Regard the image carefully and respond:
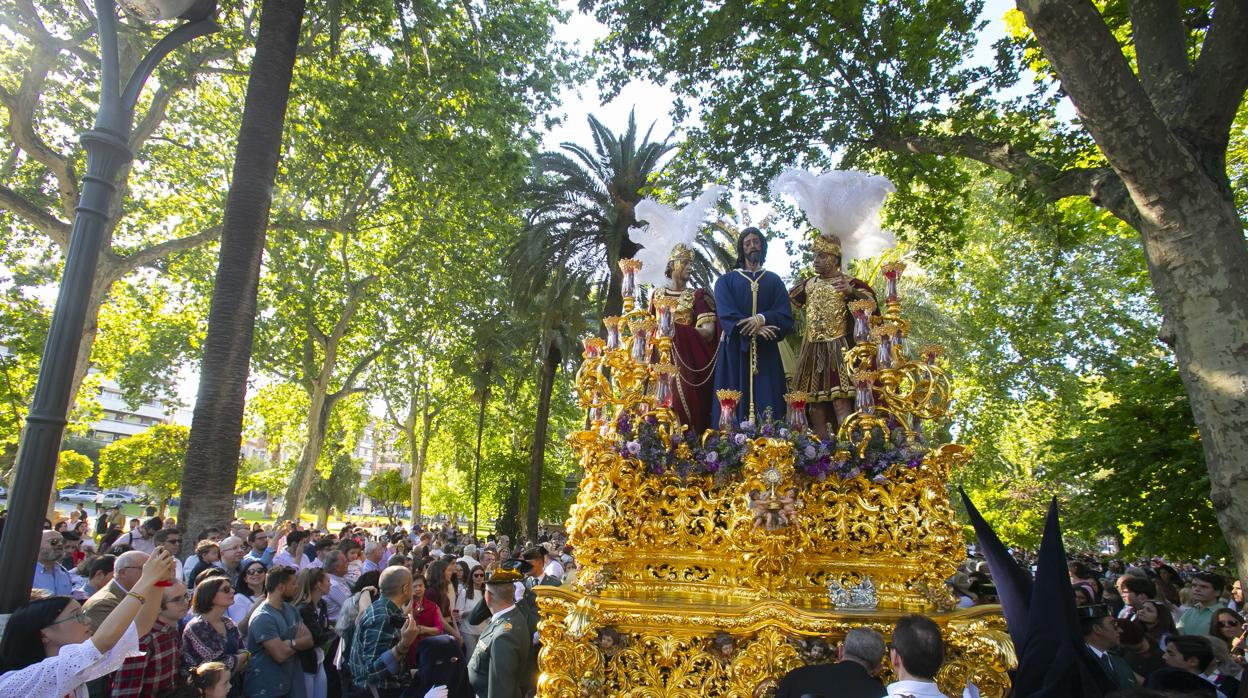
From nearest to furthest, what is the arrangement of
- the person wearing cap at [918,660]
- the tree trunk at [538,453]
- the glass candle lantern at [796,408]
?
the person wearing cap at [918,660]
the glass candle lantern at [796,408]
the tree trunk at [538,453]

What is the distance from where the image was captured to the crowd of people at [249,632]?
343cm

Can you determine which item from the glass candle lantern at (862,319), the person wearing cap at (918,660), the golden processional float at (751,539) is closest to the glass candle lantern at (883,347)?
the golden processional float at (751,539)

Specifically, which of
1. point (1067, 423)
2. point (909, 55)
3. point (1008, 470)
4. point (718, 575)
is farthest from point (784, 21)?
point (1008, 470)

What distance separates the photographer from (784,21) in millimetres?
10570

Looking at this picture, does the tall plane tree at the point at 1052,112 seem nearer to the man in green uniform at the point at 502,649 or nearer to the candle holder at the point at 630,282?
the candle holder at the point at 630,282

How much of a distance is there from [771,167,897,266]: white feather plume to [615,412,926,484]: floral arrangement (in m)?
2.20

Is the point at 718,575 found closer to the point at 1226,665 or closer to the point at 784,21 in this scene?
the point at 1226,665

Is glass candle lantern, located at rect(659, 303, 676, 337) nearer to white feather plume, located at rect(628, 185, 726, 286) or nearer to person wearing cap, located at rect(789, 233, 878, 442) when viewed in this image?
white feather plume, located at rect(628, 185, 726, 286)

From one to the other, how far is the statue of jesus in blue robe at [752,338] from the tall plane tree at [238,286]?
607cm

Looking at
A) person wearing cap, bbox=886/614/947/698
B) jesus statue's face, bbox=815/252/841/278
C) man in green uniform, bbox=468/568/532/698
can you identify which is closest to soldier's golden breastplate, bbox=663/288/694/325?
jesus statue's face, bbox=815/252/841/278

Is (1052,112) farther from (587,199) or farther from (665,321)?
(587,199)

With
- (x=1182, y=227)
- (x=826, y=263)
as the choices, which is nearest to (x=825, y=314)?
(x=826, y=263)

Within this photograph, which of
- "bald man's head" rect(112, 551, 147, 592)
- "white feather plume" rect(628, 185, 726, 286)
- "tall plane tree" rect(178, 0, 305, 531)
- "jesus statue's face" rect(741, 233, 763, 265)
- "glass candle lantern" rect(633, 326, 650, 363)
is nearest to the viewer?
"bald man's head" rect(112, 551, 147, 592)

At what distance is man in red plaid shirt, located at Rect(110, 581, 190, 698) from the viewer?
168 inches
